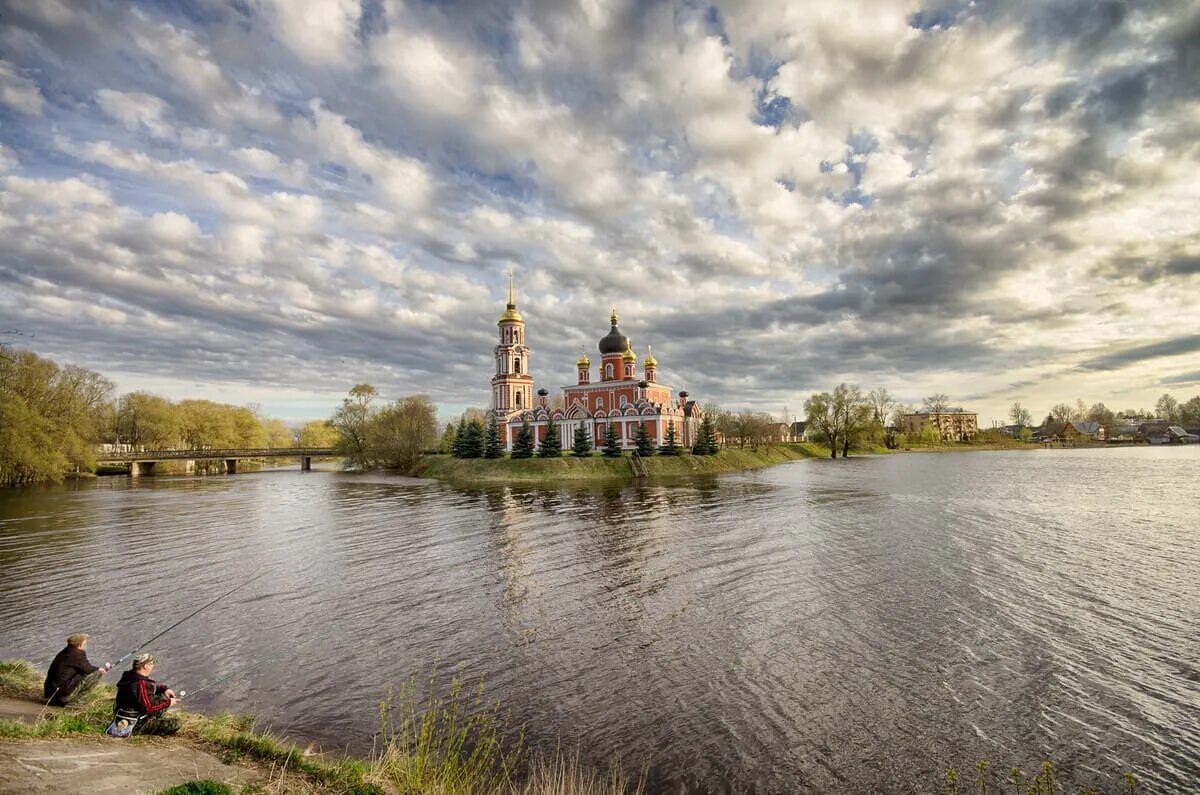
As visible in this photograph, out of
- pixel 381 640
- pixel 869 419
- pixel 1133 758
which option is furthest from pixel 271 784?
pixel 869 419

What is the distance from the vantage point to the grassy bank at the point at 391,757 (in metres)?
6.93

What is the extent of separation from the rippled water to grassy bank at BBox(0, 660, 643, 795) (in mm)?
540

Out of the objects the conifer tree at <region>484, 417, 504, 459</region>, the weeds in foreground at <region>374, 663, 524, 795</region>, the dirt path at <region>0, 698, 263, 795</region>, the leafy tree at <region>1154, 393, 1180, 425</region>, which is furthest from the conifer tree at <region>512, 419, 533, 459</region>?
the leafy tree at <region>1154, 393, 1180, 425</region>

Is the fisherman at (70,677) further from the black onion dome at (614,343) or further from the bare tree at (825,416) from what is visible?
the bare tree at (825,416)

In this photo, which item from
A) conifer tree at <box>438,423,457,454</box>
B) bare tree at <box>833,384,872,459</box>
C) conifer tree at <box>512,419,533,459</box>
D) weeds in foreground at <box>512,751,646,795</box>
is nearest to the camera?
weeds in foreground at <box>512,751,646,795</box>

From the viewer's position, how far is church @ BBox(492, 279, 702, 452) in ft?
235

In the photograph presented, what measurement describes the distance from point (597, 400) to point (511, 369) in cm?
1291

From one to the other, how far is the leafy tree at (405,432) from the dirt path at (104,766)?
66.4 metres

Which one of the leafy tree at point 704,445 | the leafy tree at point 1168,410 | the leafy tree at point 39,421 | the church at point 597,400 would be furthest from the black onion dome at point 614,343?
the leafy tree at point 1168,410

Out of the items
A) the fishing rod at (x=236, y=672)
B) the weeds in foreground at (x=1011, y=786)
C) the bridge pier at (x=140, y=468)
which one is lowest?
the weeds in foreground at (x=1011, y=786)

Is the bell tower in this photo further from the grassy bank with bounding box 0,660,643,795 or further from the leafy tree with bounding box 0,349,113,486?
the grassy bank with bounding box 0,660,643,795

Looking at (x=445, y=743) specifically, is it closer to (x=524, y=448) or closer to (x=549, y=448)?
(x=549, y=448)

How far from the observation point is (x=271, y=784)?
672cm

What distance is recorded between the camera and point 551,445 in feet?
205
